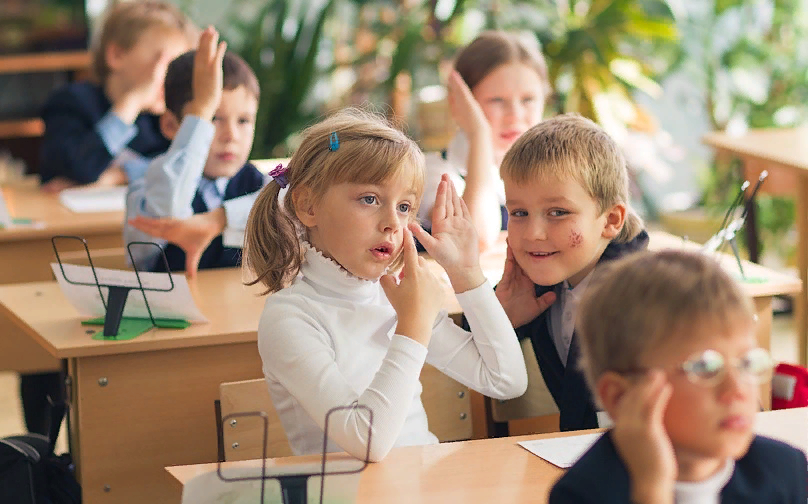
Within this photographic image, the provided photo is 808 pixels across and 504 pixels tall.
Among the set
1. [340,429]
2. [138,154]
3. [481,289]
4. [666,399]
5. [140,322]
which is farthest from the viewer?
[138,154]

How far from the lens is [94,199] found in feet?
11.5

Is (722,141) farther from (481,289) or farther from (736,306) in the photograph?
(736,306)

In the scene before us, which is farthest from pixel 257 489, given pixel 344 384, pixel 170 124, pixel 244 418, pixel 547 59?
pixel 547 59

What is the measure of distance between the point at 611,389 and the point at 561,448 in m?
0.54

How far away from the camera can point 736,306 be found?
105 centimetres

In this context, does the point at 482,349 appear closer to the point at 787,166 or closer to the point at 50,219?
the point at 50,219

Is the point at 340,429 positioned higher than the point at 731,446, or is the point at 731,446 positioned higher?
the point at 731,446

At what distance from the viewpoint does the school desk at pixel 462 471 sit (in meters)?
1.42

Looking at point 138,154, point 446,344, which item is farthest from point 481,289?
point 138,154

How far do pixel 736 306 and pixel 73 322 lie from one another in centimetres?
155

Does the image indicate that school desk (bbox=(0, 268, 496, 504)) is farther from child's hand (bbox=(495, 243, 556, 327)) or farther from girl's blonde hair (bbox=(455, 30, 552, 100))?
girl's blonde hair (bbox=(455, 30, 552, 100))

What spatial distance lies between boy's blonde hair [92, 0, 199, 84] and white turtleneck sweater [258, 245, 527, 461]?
216 cm

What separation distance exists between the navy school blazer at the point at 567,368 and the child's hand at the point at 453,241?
24 centimetres

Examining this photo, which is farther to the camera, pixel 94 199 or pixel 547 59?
pixel 547 59
